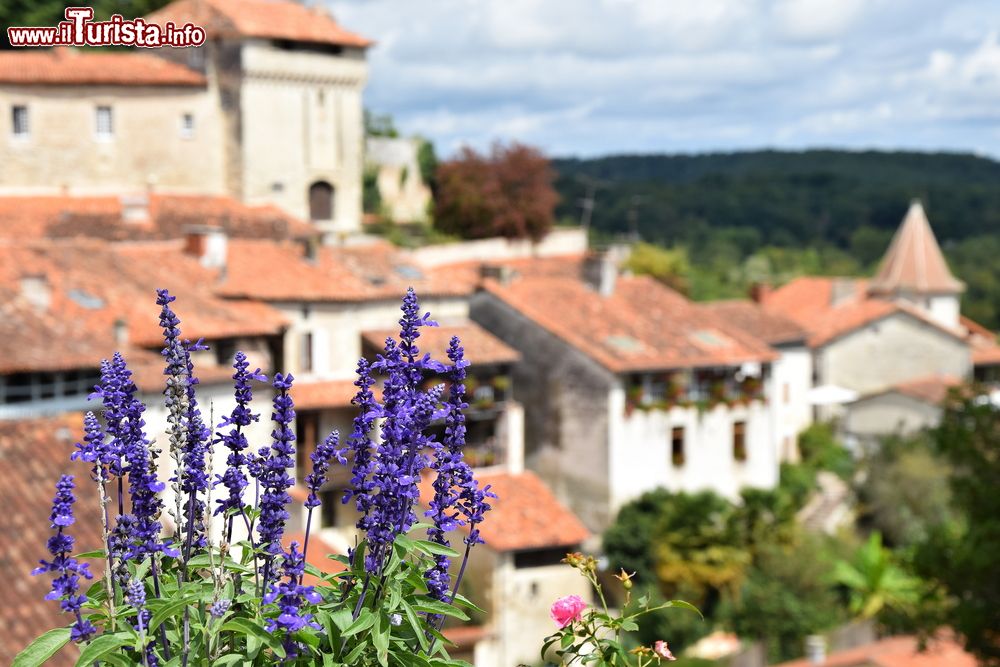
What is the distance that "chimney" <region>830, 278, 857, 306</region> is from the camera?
6662 centimetres

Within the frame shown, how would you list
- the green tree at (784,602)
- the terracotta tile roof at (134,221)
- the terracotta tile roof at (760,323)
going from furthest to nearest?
the terracotta tile roof at (760,323)
the terracotta tile roof at (134,221)
the green tree at (784,602)

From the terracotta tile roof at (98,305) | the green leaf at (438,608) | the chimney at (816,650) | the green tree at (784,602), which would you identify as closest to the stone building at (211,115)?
the terracotta tile roof at (98,305)

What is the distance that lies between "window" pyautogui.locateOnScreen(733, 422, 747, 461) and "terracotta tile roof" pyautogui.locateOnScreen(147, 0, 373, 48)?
68.7 ft

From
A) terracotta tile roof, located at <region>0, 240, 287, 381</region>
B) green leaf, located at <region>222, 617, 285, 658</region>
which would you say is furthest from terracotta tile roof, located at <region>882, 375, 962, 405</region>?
green leaf, located at <region>222, 617, 285, 658</region>

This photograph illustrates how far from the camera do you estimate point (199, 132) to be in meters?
49.1

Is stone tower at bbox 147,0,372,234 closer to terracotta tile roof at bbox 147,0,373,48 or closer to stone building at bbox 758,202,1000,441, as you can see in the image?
terracotta tile roof at bbox 147,0,373,48

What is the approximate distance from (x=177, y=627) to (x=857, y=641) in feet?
115

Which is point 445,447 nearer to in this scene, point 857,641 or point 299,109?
point 857,641

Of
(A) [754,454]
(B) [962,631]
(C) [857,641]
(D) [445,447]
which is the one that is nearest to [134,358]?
(B) [962,631]

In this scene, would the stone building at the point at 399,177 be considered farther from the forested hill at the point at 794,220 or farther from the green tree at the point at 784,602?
the forested hill at the point at 794,220

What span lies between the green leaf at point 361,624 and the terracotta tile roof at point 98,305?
63.9 ft

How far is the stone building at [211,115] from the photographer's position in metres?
46.6

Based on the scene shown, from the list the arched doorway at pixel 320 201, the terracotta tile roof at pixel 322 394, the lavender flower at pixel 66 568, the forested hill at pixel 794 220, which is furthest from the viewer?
the forested hill at pixel 794 220

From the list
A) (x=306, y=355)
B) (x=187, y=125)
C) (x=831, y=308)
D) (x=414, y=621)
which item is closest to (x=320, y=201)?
(x=187, y=125)
